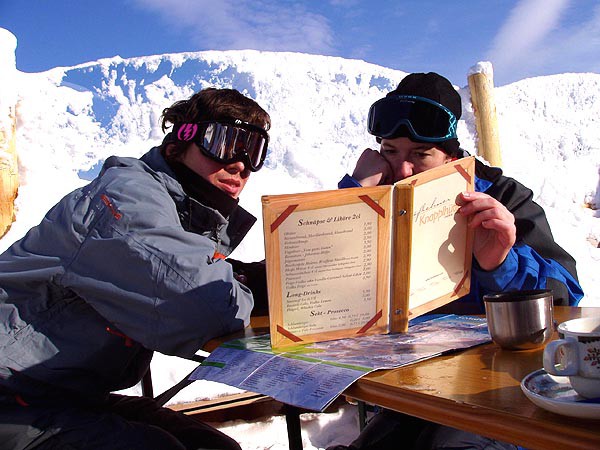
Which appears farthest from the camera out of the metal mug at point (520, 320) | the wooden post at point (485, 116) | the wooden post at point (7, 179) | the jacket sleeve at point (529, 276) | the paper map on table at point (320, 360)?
the wooden post at point (485, 116)

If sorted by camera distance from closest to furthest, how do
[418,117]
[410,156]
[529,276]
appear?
[529,276], [418,117], [410,156]

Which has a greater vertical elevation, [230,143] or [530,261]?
[230,143]

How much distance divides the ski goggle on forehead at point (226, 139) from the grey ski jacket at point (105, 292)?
0.85 feet

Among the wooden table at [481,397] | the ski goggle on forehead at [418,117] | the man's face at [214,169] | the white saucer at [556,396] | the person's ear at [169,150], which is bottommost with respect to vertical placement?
the wooden table at [481,397]

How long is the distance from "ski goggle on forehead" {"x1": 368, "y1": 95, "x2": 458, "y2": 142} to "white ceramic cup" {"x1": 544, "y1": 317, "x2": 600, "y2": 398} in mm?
1152

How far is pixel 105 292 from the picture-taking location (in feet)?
4.33

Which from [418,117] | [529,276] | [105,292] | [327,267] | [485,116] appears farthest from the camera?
[485,116]

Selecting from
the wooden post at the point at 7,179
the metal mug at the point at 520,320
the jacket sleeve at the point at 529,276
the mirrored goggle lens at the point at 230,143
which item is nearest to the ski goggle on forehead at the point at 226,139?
the mirrored goggle lens at the point at 230,143

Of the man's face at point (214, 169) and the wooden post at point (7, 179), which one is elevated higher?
the wooden post at point (7, 179)

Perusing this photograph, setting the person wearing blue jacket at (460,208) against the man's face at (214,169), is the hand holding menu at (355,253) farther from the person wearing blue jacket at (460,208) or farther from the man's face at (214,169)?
the man's face at (214,169)

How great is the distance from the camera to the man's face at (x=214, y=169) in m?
1.80

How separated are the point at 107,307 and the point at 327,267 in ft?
1.76

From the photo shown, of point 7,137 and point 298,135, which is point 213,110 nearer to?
point 7,137

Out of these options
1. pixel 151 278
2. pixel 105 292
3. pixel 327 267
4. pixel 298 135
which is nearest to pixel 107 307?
pixel 105 292
